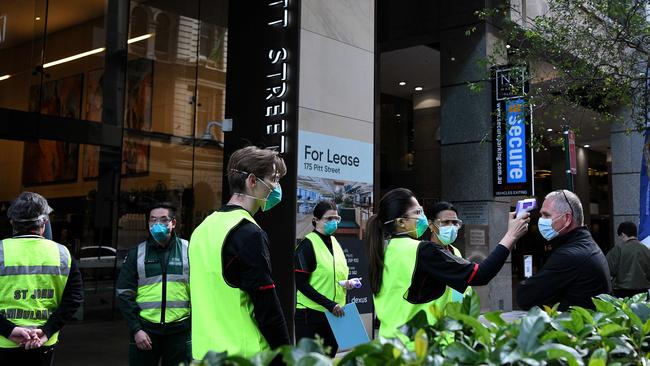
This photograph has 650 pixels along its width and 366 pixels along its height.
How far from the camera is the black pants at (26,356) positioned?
436 cm

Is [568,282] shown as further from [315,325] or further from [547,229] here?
[315,325]

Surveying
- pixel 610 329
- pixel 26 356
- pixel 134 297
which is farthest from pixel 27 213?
pixel 610 329

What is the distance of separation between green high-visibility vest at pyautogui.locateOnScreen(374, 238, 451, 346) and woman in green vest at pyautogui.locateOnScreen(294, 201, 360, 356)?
267cm

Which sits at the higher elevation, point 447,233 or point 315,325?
point 447,233

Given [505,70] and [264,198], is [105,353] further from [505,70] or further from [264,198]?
[505,70]

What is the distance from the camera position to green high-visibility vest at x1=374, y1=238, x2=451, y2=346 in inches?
155

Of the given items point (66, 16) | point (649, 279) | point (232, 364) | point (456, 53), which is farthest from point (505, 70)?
point (232, 364)

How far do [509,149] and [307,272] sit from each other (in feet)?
27.1

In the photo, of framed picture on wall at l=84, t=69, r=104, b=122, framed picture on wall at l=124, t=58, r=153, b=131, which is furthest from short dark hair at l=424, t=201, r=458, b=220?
framed picture on wall at l=124, t=58, r=153, b=131

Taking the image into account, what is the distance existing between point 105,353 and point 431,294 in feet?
25.8

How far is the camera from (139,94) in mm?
15328

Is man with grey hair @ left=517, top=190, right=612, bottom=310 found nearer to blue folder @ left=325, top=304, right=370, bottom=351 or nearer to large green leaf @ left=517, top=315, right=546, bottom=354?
large green leaf @ left=517, top=315, right=546, bottom=354

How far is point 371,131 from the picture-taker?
11.0m

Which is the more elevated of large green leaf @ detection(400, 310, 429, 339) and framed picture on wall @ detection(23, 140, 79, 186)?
framed picture on wall @ detection(23, 140, 79, 186)
